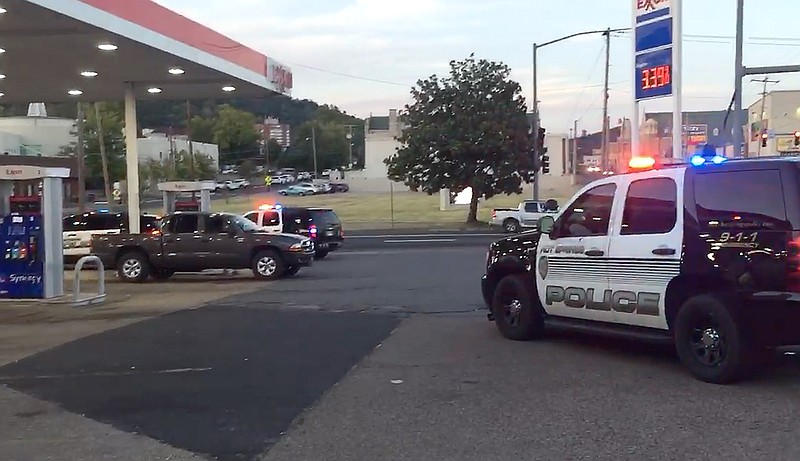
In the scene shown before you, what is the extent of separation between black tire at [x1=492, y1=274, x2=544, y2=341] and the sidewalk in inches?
225

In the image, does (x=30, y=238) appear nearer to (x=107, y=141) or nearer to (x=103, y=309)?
(x=103, y=309)

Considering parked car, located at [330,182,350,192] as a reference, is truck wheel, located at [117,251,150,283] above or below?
below

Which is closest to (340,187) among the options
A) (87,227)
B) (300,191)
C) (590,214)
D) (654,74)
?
(300,191)

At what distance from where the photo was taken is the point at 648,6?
19.4 m

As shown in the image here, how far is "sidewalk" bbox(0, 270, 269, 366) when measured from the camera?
12.6m

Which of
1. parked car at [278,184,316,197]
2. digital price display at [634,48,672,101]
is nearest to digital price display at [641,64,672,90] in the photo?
digital price display at [634,48,672,101]

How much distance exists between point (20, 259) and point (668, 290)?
12.5m

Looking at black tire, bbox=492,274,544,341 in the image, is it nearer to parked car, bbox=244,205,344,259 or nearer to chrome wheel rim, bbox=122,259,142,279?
chrome wheel rim, bbox=122,259,142,279

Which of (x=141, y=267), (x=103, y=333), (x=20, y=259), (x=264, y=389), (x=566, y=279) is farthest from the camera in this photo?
(x=141, y=267)

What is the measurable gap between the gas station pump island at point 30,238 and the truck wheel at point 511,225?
94.0ft

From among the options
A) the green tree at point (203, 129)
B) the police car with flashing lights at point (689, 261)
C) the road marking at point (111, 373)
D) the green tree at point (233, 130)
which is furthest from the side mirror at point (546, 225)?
the green tree at point (203, 129)

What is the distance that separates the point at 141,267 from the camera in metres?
22.4

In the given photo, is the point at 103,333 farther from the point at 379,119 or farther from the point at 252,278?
the point at 379,119

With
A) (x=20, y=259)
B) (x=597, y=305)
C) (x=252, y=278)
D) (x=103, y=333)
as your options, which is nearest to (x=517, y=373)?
(x=597, y=305)
